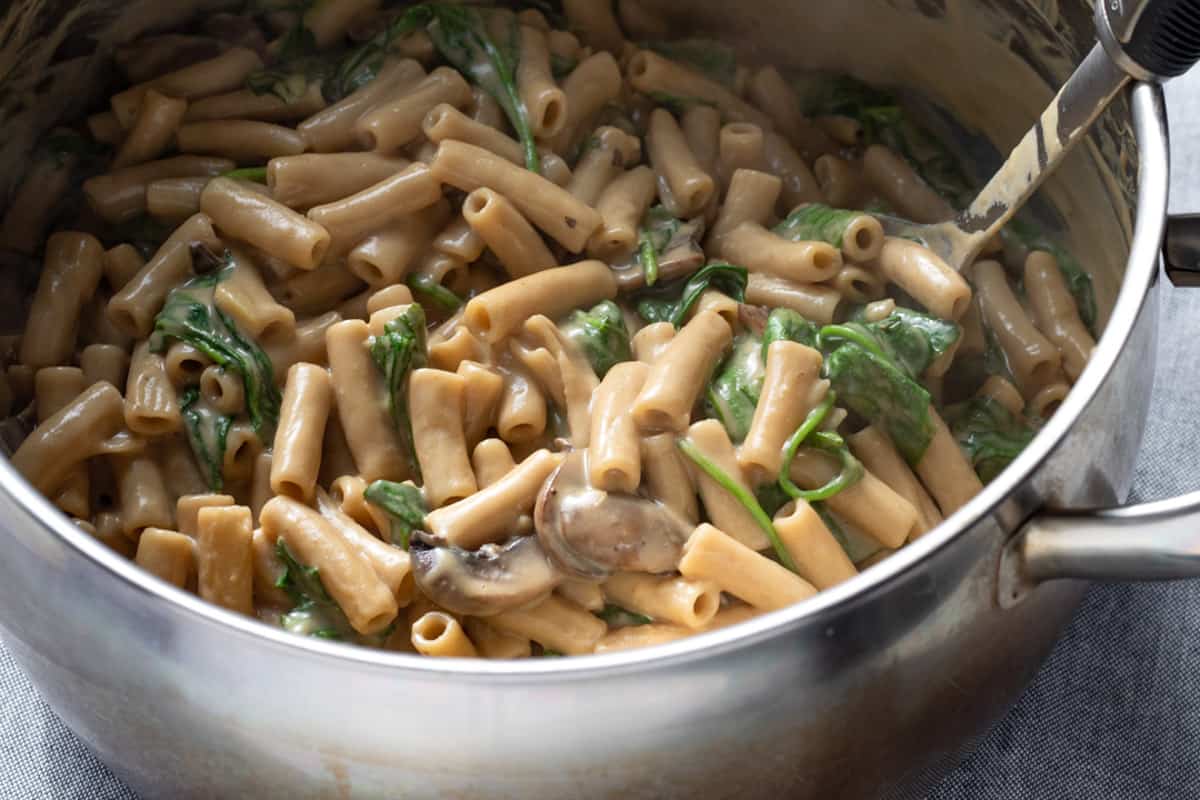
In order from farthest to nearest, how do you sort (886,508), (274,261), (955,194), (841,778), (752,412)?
(955,194), (274,261), (752,412), (886,508), (841,778)

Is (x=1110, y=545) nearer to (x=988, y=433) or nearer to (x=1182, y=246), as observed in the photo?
(x=1182, y=246)

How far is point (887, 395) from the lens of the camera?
1691mm

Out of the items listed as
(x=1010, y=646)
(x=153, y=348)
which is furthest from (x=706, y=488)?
(x=153, y=348)

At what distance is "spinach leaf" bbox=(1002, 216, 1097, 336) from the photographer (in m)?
1.86

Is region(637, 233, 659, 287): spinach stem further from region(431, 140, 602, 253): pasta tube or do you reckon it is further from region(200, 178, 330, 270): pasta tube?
region(200, 178, 330, 270): pasta tube

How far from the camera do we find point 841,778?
50.8 inches

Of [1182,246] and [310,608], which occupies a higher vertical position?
[1182,246]

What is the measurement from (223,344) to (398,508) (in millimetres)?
351

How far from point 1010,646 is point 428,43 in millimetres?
1295

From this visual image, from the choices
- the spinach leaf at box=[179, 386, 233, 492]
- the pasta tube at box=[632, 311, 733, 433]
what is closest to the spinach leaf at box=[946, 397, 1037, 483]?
the pasta tube at box=[632, 311, 733, 433]

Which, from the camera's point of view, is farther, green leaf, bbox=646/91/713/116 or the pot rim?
green leaf, bbox=646/91/713/116

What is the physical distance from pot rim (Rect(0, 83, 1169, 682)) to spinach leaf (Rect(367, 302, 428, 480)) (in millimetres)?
547

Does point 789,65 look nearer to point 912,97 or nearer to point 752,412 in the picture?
point 912,97

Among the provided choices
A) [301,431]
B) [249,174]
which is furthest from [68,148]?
[301,431]
